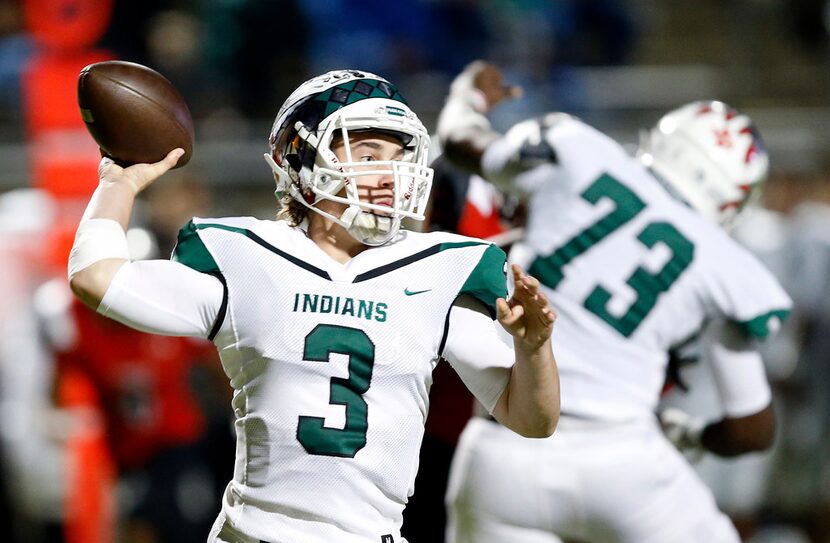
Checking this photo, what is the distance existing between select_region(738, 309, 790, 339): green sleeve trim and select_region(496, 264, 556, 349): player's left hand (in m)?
1.30

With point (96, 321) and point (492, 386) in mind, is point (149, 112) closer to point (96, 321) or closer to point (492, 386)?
point (492, 386)

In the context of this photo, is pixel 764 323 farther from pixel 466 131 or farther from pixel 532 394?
pixel 532 394

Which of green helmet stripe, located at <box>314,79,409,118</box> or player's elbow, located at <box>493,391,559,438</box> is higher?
green helmet stripe, located at <box>314,79,409,118</box>

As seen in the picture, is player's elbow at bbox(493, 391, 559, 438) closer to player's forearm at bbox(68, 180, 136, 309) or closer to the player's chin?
the player's chin

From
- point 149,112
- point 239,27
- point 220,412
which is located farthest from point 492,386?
point 239,27

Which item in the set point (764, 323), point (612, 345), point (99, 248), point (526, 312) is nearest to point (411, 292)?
point (526, 312)

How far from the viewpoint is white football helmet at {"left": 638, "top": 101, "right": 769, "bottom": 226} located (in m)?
3.73

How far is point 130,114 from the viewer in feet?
8.41

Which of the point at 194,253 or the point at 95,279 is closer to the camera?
the point at 95,279

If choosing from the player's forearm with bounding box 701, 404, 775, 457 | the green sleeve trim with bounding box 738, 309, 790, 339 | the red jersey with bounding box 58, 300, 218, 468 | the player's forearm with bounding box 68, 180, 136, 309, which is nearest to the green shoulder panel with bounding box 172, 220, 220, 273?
the player's forearm with bounding box 68, 180, 136, 309

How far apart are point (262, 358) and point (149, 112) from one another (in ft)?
1.78

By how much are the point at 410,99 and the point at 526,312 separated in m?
6.15

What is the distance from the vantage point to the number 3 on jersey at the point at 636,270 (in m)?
3.54

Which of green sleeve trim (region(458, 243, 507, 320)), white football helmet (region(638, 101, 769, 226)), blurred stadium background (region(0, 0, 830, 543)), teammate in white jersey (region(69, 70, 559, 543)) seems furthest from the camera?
blurred stadium background (region(0, 0, 830, 543))
